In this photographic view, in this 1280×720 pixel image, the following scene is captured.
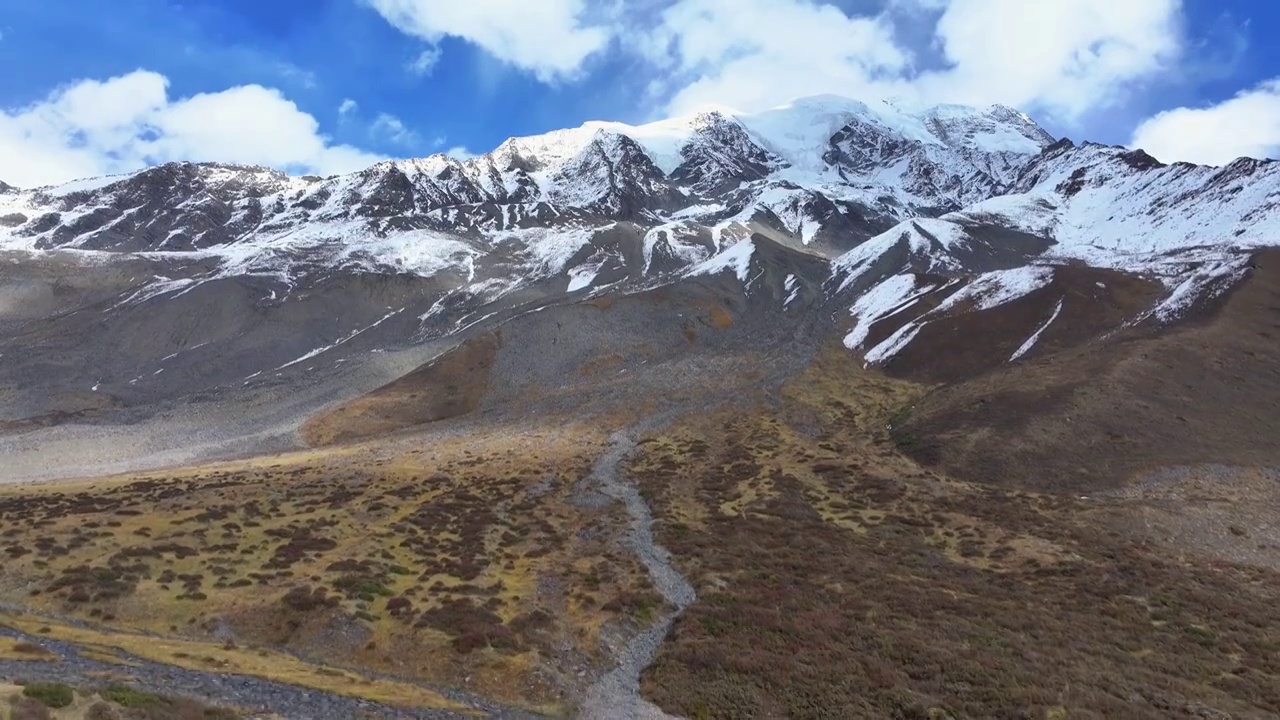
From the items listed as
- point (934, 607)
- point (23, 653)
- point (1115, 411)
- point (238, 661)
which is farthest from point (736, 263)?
point (23, 653)

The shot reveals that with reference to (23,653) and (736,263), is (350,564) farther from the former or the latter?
(736,263)

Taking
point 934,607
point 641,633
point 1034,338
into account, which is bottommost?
point 934,607

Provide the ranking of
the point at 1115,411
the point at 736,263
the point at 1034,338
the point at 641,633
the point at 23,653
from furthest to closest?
the point at 736,263 < the point at 1034,338 < the point at 1115,411 < the point at 641,633 < the point at 23,653

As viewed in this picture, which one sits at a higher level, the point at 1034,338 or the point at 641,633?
the point at 1034,338

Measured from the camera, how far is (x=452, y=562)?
41281mm

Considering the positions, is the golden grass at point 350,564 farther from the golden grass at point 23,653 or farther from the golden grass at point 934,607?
the golden grass at point 23,653

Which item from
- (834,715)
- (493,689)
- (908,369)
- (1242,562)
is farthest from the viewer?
(908,369)

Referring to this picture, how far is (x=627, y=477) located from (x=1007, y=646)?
3802cm

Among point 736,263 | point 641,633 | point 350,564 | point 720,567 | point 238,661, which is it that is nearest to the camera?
point 238,661

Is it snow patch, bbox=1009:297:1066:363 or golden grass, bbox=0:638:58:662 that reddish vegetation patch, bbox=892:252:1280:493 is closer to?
snow patch, bbox=1009:297:1066:363

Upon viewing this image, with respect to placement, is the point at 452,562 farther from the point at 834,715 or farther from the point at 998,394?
the point at 998,394

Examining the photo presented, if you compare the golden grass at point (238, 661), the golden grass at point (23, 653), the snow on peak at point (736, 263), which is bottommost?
the golden grass at point (238, 661)

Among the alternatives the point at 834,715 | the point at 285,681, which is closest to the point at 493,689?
the point at 285,681

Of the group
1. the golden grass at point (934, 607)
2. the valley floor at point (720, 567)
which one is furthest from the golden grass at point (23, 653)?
the golden grass at point (934, 607)
